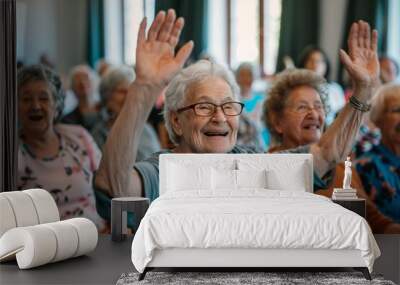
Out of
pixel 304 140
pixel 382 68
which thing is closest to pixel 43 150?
pixel 304 140

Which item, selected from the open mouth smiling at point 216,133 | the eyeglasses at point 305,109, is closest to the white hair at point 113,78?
the open mouth smiling at point 216,133

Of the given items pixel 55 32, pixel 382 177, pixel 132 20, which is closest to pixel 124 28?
pixel 132 20

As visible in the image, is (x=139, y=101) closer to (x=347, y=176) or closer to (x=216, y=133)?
(x=216, y=133)

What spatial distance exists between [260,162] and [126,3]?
2.33 metres

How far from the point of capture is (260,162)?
734 centimetres

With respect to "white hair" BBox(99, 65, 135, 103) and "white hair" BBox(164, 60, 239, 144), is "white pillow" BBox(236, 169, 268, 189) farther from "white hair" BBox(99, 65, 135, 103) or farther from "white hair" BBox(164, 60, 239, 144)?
"white hair" BBox(99, 65, 135, 103)

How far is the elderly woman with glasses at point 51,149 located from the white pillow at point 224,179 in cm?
153

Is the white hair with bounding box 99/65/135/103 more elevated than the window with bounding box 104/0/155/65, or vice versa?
the window with bounding box 104/0/155/65

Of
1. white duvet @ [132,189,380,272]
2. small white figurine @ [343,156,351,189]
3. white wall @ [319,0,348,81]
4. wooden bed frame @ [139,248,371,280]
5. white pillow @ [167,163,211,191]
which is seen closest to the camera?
white duvet @ [132,189,380,272]

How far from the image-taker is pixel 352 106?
753cm

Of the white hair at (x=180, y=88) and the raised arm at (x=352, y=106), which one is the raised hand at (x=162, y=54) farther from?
the raised arm at (x=352, y=106)

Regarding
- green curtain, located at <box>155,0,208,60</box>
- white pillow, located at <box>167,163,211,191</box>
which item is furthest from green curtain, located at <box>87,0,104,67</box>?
white pillow, located at <box>167,163,211,191</box>

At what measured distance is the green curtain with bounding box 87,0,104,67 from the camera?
300 inches

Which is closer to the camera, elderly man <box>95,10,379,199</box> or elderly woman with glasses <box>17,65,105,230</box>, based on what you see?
elderly man <box>95,10,379,199</box>
